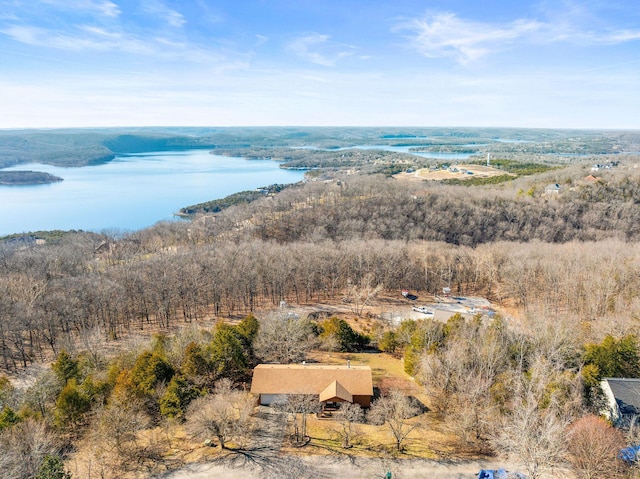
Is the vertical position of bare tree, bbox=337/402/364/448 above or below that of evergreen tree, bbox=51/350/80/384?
below

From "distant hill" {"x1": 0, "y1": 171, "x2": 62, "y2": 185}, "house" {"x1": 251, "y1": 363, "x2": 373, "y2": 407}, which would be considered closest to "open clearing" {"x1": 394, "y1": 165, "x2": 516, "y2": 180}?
"house" {"x1": 251, "y1": 363, "x2": 373, "y2": 407}

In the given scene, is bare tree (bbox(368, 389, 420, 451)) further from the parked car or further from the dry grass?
the parked car

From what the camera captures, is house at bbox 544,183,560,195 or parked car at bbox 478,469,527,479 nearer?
parked car at bbox 478,469,527,479

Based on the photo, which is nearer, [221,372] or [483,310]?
[221,372]

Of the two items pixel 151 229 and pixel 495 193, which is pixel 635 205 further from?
pixel 151 229

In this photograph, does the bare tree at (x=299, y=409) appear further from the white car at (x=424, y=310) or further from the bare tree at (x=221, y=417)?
the white car at (x=424, y=310)

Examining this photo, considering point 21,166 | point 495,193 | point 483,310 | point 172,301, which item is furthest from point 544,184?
point 21,166
